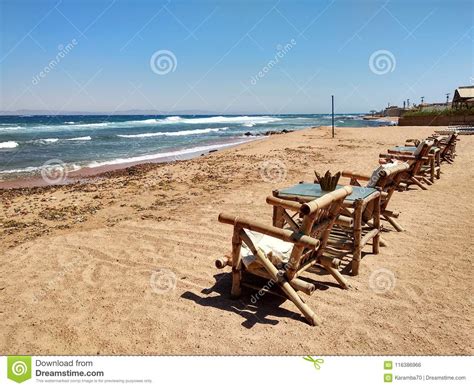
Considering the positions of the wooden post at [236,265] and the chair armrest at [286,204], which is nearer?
the wooden post at [236,265]

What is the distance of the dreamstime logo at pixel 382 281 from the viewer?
3.96m

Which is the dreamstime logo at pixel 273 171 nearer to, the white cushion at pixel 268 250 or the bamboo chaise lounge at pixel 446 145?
the bamboo chaise lounge at pixel 446 145

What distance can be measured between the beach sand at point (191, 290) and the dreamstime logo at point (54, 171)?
4353 mm

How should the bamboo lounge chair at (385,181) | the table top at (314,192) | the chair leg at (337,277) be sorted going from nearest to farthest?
1. the chair leg at (337,277)
2. the table top at (314,192)
3. the bamboo lounge chair at (385,181)

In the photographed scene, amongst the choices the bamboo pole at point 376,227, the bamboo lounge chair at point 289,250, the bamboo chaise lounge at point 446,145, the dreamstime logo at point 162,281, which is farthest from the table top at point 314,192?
the bamboo chaise lounge at point 446,145

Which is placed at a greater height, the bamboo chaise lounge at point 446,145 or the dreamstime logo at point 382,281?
the bamboo chaise lounge at point 446,145

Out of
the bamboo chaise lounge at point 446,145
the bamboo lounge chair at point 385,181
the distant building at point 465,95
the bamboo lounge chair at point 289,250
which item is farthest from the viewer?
the distant building at point 465,95

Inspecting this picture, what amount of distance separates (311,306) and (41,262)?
11.3ft

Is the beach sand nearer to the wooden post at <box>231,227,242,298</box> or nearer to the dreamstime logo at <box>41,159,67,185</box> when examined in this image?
the wooden post at <box>231,227,242,298</box>

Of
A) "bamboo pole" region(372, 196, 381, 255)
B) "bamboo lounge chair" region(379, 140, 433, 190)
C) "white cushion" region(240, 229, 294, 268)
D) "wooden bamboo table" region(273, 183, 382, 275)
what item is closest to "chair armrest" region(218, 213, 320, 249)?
"white cushion" region(240, 229, 294, 268)

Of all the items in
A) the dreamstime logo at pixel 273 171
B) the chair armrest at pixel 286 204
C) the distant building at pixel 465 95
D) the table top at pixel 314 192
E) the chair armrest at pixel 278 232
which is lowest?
the dreamstime logo at pixel 273 171

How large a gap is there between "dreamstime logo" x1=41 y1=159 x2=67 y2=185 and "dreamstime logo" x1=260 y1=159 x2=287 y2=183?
243 inches

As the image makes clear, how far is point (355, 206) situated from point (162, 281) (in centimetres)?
228
